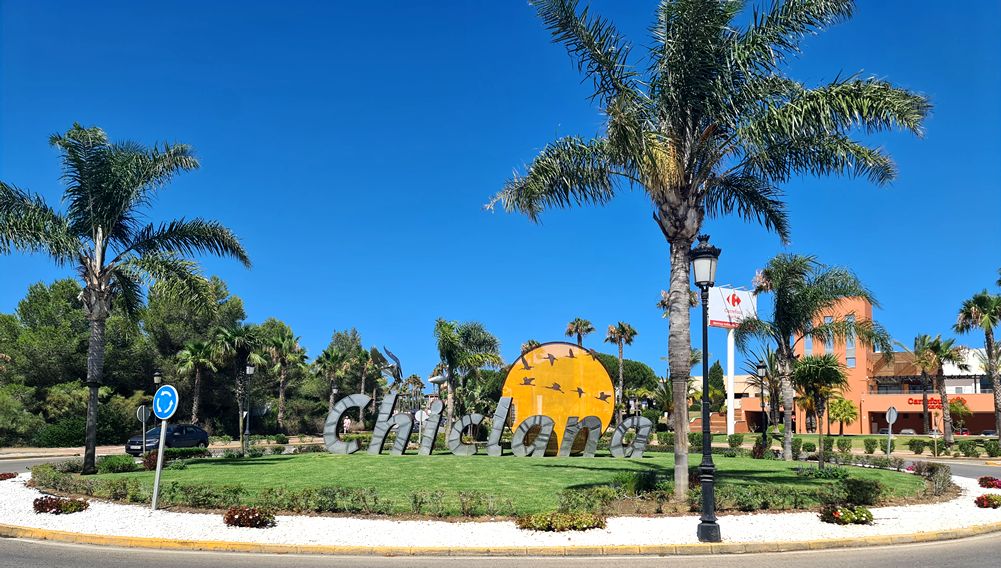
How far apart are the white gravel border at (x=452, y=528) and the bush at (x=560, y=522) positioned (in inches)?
6.6

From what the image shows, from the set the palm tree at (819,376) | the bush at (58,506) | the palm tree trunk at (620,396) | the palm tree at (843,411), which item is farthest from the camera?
the palm tree at (843,411)

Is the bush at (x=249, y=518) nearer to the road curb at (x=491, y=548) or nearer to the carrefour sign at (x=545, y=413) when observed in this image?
the road curb at (x=491, y=548)

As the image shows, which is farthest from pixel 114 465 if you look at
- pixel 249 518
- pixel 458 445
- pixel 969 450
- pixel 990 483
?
pixel 969 450

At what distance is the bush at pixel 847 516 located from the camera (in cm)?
1333

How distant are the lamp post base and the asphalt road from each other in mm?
542

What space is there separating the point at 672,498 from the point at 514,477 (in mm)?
7346

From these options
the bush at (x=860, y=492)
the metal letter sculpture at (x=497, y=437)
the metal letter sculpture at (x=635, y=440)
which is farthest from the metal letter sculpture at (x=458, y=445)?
the bush at (x=860, y=492)

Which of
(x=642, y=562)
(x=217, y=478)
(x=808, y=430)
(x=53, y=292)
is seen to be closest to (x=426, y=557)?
(x=642, y=562)

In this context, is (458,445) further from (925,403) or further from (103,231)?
(925,403)

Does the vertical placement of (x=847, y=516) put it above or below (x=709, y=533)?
above

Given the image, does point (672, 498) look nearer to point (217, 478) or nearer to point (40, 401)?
point (217, 478)

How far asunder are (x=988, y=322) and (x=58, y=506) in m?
54.2

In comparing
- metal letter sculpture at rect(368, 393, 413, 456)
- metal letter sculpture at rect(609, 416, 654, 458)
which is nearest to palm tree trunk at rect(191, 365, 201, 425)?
metal letter sculpture at rect(368, 393, 413, 456)

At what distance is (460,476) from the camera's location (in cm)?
2250
